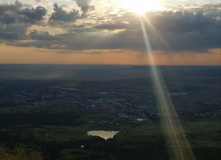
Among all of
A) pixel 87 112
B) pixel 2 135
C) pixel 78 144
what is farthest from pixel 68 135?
pixel 87 112

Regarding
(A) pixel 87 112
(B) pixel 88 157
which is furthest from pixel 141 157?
(A) pixel 87 112

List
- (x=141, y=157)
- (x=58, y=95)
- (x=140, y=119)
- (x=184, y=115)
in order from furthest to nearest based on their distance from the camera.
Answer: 1. (x=58, y=95)
2. (x=184, y=115)
3. (x=140, y=119)
4. (x=141, y=157)

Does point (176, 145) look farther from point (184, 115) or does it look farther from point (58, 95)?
point (58, 95)

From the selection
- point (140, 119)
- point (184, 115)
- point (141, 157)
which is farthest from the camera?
point (184, 115)

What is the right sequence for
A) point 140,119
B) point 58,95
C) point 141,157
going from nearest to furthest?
1. point 141,157
2. point 140,119
3. point 58,95

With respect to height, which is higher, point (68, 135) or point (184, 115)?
point (68, 135)

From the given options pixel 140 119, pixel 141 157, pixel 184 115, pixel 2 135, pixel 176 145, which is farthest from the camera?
pixel 184 115

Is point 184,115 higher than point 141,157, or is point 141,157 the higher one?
point 141,157

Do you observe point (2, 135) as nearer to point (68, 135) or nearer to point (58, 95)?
point (68, 135)

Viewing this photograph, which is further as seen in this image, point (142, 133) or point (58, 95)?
point (58, 95)
